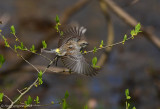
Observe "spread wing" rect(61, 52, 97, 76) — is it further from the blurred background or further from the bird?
the blurred background

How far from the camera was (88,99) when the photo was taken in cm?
352

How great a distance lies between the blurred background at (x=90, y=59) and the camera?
11.0 feet

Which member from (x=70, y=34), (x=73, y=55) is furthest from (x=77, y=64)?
(x=70, y=34)

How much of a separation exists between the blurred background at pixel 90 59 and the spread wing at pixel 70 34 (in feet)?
5.76

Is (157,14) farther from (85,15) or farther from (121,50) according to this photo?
(85,15)

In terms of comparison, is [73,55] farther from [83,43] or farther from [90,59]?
[90,59]

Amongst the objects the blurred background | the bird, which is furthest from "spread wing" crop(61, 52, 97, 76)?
the blurred background

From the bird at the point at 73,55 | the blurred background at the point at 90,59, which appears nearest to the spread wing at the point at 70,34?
the bird at the point at 73,55

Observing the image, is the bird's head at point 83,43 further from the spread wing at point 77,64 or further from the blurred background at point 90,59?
the blurred background at point 90,59

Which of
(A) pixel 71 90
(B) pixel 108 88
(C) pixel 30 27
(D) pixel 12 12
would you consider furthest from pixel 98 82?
(D) pixel 12 12

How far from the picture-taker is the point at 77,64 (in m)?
0.93

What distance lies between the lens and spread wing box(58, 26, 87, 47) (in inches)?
38.5

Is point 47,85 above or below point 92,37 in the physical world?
below

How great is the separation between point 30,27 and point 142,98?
1950 millimetres
